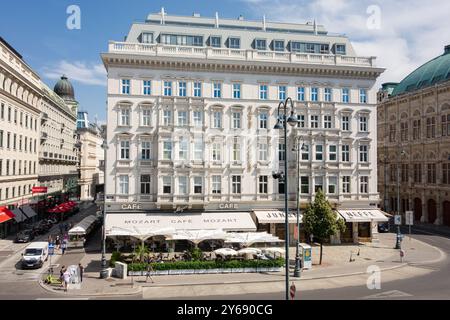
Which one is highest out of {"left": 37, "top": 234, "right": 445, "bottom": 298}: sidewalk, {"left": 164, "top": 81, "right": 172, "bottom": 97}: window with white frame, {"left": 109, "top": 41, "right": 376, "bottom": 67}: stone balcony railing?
{"left": 109, "top": 41, "right": 376, "bottom": 67}: stone balcony railing

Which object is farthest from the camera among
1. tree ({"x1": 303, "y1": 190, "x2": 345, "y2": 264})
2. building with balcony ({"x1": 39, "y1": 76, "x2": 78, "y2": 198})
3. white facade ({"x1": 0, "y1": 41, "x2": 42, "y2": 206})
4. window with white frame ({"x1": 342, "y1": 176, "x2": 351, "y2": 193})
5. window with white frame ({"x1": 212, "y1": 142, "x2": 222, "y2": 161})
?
building with balcony ({"x1": 39, "y1": 76, "x2": 78, "y2": 198})

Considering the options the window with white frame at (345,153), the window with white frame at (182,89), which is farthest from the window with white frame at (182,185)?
the window with white frame at (345,153)

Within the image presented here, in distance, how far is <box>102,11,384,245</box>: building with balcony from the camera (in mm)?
40344

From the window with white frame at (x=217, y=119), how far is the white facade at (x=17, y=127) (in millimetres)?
25781

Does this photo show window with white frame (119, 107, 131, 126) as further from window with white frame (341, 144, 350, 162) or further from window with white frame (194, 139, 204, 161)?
window with white frame (341, 144, 350, 162)

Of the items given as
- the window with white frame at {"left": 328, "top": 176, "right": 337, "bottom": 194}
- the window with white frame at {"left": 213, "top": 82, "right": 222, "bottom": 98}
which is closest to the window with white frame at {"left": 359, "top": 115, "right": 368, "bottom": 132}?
the window with white frame at {"left": 328, "top": 176, "right": 337, "bottom": 194}

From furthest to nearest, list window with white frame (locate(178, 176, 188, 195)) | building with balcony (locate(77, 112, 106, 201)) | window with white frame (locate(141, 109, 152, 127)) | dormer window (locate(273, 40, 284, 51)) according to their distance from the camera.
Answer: building with balcony (locate(77, 112, 106, 201)), dormer window (locate(273, 40, 284, 51)), window with white frame (locate(141, 109, 152, 127)), window with white frame (locate(178, 176, 188, 195))

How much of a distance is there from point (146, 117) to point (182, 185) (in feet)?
26.5

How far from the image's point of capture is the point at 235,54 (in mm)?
42719

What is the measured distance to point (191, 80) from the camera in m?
41.7

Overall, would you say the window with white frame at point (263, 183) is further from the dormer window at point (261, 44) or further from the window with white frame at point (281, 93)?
the dormer window at point (261, 44)

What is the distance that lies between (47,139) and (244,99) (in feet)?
135

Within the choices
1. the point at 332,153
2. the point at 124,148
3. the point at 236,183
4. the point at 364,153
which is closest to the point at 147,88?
the point at 124,148

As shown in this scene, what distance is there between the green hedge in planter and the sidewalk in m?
0.73
